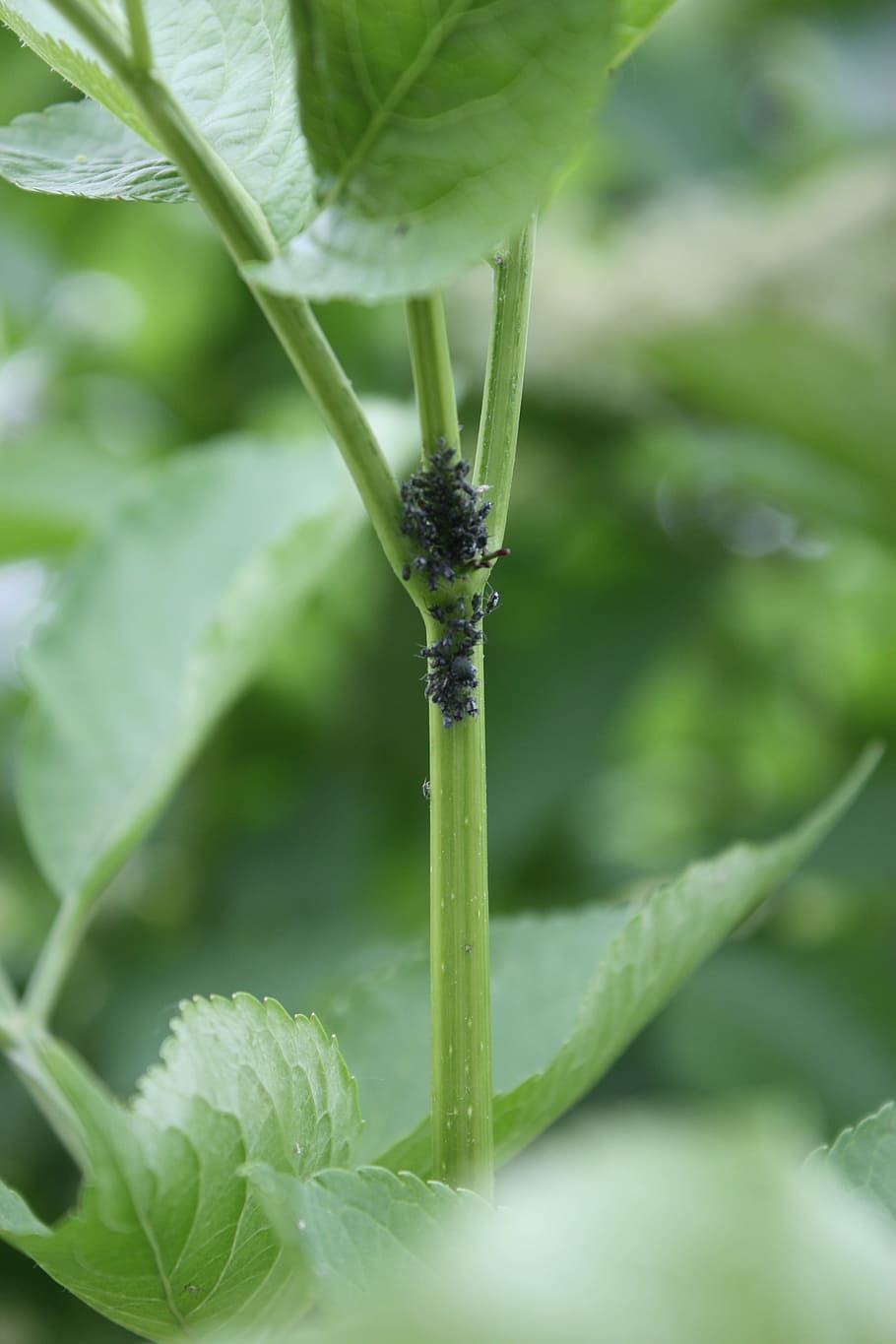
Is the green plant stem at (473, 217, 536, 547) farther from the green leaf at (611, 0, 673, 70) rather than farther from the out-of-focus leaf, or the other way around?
the out-of-focus leaf

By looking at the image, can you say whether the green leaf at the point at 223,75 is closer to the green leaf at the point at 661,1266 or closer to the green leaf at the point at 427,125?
the green leaf at the point at 427,125

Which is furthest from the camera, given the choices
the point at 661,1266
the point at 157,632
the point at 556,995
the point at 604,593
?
the point at 604,593

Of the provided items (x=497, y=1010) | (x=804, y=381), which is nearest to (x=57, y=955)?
(x=497, y=1010)

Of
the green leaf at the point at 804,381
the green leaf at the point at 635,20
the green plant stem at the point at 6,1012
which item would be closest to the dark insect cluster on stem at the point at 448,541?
the green leaf at the point at 635,20

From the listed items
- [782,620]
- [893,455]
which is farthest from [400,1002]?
[782,620]

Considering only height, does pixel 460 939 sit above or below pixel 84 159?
below

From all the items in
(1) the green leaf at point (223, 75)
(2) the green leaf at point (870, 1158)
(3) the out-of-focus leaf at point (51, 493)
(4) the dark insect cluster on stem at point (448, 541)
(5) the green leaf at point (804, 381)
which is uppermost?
(3) the out-of-focus leaf at point (51, 493)

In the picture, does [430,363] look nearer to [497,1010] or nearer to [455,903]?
[455,903]
